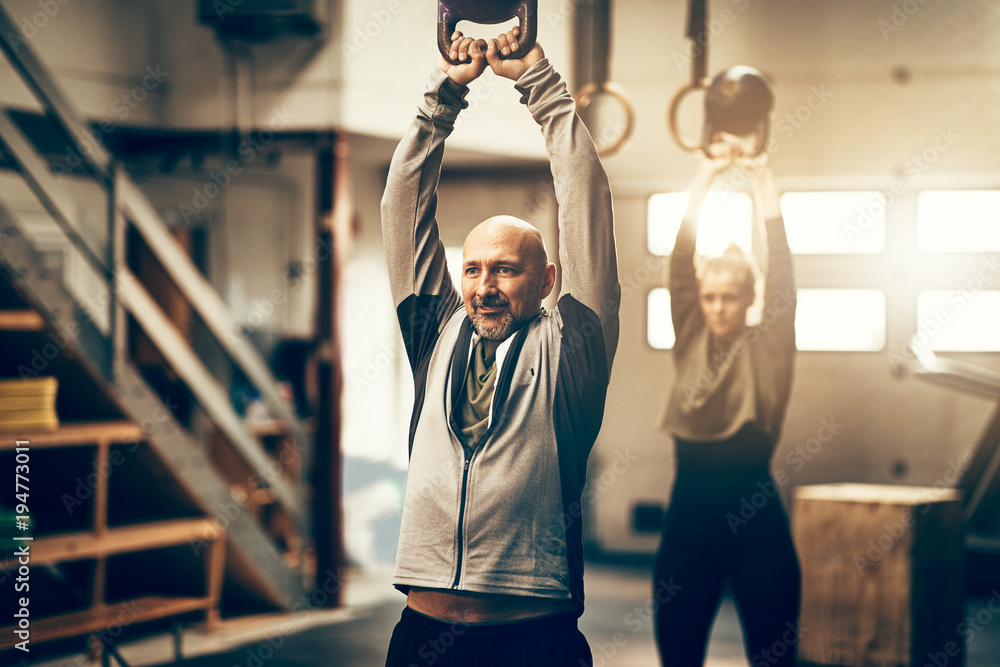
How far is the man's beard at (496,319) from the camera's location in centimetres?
170

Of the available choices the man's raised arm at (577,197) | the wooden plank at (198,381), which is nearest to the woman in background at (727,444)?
the man's raised arm at (577,197)

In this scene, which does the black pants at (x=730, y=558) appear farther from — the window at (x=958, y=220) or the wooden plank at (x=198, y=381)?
the window at (x=958, y=220)

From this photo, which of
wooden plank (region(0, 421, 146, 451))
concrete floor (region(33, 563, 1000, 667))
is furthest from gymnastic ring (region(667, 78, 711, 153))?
wooden plank (region(0, 421, 146, 451))

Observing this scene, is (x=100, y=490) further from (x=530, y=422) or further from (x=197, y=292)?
(x=530, y=422)

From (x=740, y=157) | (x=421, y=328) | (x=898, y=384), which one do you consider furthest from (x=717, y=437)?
(x=898, y=384)

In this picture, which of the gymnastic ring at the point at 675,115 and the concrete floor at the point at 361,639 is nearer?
the gymnastic ring at the point at 675,115

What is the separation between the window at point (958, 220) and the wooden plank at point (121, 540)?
14.6 feet

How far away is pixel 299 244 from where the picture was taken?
6.75 metres

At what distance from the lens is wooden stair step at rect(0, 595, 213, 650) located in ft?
10.6

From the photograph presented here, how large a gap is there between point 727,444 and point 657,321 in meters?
3.47

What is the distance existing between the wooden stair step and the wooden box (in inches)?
103

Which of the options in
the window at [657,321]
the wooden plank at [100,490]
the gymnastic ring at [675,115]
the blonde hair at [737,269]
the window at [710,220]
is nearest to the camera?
the blonde hair at [737,269]

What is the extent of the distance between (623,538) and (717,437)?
3613 mm

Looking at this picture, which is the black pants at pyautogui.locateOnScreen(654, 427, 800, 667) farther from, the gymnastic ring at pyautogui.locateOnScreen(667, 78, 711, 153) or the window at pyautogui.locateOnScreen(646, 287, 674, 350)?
the window at pyautogui.locateOnScreen(646, 287, 674, 350)
